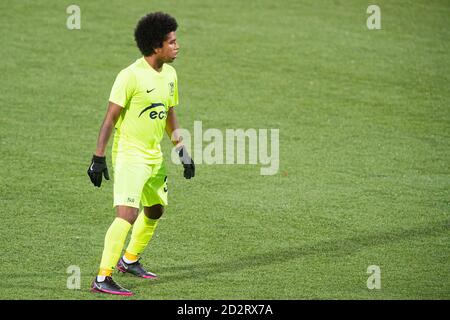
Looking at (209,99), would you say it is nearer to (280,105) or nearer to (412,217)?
(280,105)

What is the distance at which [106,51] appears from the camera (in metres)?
15.8

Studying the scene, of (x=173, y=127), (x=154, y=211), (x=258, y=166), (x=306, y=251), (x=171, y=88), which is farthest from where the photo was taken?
(x=258, y=166)

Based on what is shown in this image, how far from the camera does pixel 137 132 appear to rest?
735cm

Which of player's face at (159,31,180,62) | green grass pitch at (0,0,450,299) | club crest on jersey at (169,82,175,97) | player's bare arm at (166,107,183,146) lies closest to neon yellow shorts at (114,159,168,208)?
player's bare arm at (166,107,183,146)

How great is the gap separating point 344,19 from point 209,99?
4682 millimetres

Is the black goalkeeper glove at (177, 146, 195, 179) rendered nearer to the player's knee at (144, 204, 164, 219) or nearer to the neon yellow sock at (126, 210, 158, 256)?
the player's knee at (144, 204, 164, 219)

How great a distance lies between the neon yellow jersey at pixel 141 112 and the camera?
7239mm

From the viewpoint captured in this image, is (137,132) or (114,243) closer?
(114,243)

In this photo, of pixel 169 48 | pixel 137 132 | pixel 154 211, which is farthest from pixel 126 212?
pixel 169 48

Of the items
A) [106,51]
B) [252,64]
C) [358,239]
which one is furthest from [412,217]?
[106,51]

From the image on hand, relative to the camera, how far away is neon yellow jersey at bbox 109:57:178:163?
7.24m

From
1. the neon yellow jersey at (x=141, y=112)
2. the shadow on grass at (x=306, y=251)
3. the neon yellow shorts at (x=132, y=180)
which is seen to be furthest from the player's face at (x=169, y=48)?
the shadow on grass at (x=306, y=251)

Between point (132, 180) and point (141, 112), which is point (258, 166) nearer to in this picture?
point (141, 112)

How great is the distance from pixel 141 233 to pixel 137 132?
0.99 m
